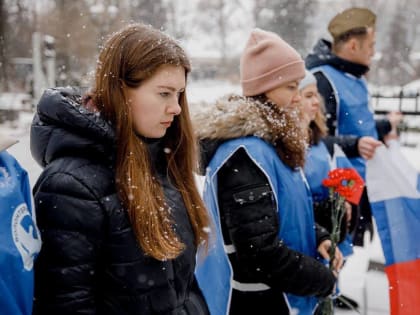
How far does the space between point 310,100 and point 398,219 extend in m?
0.90

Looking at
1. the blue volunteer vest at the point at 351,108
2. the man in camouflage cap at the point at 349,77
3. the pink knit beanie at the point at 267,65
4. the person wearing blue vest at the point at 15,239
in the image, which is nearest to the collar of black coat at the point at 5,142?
the person wearing blue vest at the point at 15,239

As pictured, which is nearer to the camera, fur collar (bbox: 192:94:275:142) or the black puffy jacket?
the black puffy jacket

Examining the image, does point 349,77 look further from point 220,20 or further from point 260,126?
point 220,20

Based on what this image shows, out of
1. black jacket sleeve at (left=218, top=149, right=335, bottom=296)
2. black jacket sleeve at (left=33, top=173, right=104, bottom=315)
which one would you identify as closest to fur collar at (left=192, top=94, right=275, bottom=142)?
black jacket sleeve at (left=218, top=149, right=335, bottom=296)

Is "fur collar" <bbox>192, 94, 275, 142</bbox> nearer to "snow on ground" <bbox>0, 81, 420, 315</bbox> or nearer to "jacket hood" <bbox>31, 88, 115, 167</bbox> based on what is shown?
"jacket hood" <bbox>31, 88, 115, 167</bbox>

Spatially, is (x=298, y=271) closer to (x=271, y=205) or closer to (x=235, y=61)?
(x=271, y=205)

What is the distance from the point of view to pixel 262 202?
2197 mm

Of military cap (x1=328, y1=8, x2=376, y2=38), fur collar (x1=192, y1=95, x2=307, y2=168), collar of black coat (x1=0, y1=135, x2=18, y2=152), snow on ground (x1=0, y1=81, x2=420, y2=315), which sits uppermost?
military cap (x1=328, y1=8, x2=376, y2=38)

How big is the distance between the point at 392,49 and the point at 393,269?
3030cm

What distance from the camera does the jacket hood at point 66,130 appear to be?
5.03 ft

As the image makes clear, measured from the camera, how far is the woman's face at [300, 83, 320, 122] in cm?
309

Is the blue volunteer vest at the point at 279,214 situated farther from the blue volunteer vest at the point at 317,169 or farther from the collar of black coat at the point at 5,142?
the collar of black coat at the point at 5,142

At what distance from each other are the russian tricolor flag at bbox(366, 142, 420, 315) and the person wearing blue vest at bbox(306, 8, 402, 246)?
939mm

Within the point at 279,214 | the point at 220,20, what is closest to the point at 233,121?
the point at 279,214
